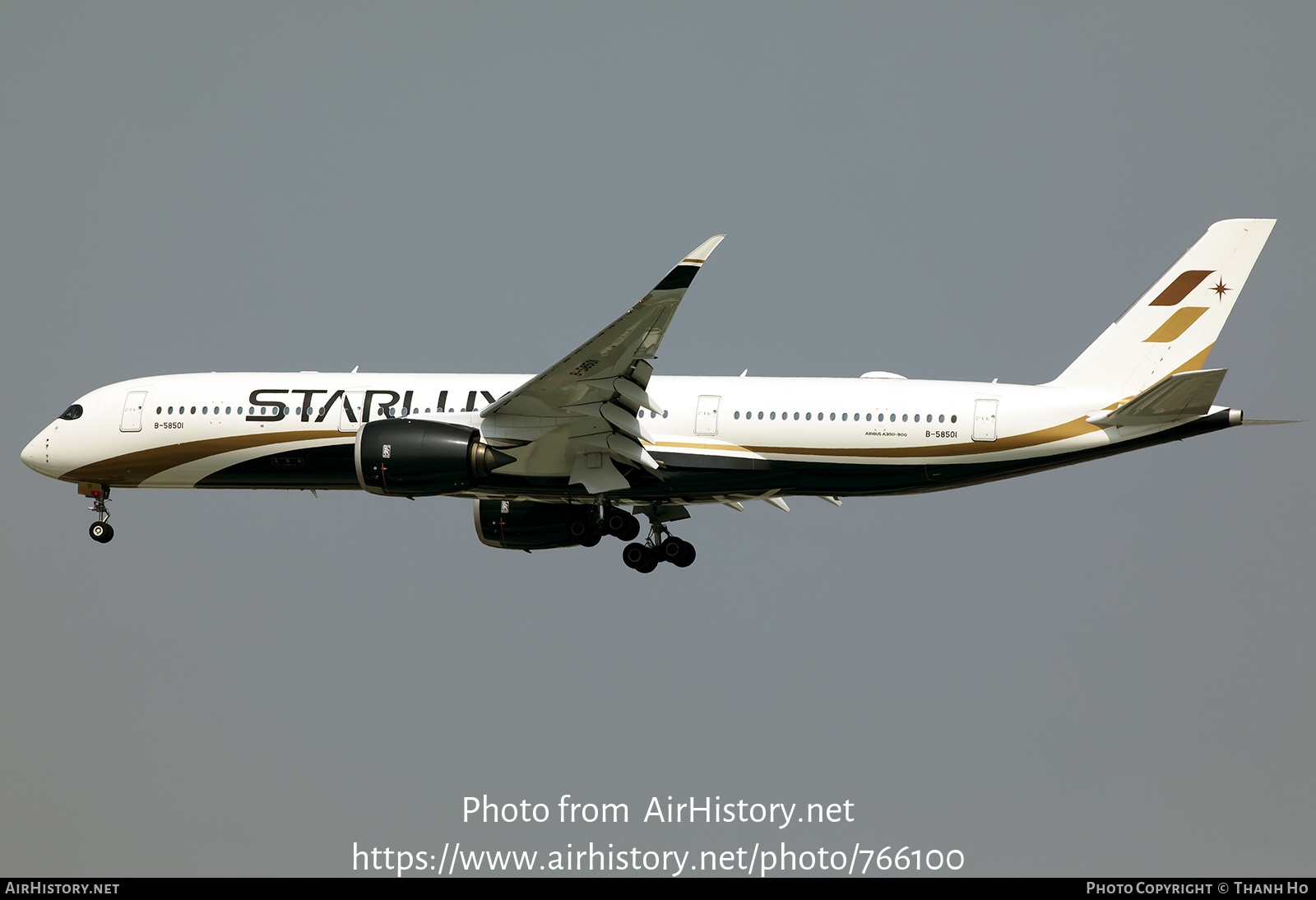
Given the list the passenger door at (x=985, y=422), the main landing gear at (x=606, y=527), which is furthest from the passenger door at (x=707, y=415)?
the passenger door at (x=985, y=422)

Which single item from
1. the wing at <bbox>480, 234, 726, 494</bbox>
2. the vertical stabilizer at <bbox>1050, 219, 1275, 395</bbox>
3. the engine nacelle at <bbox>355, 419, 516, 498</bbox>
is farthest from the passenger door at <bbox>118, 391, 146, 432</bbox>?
the vertical stabilizer at <bbox>1050, 219, 1275, 395</bbox>

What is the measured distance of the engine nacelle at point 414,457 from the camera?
96.6ft

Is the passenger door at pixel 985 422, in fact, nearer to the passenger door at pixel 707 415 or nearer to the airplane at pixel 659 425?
the airplane at pixel 659 425

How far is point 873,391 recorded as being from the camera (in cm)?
3122

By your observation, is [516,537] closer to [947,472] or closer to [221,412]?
[221,412]

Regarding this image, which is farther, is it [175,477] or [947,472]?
[175,477]

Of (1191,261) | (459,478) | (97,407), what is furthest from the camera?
(97,407)

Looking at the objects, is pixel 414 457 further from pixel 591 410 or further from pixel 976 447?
pixel 976 447

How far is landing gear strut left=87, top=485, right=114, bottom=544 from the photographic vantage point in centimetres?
3534

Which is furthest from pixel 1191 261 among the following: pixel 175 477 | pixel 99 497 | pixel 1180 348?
pixel 99 497

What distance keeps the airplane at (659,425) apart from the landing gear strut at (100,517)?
3.10 feet

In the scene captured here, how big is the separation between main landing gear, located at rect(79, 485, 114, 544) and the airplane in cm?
92

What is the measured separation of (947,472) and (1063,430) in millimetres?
2636

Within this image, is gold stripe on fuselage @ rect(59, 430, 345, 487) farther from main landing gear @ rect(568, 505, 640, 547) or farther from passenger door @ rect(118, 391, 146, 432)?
main landing gear @ rect(568, 505, 640, 547)
